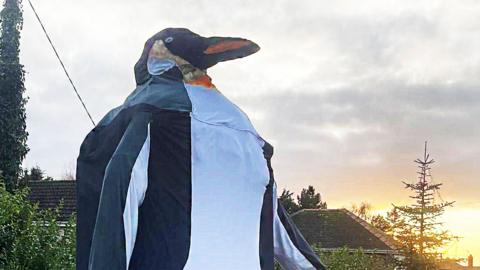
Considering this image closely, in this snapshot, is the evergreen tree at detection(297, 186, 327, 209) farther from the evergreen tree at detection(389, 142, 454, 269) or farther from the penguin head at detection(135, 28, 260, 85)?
the penguin head at detection(135, 28, 260, 85)

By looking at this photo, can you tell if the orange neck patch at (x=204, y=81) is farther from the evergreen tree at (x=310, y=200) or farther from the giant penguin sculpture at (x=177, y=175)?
the evergreen tree at (x=310, y=200)

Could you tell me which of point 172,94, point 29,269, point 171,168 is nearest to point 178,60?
point 172,94

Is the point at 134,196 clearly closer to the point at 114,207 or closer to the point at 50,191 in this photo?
the point at 114,207

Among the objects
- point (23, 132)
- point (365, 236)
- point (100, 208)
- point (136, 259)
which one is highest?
point (23, 132)

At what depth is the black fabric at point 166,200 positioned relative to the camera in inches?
64.6

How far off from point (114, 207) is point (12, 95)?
13.0 metres

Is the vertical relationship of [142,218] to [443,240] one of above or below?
below

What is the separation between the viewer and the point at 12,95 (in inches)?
550

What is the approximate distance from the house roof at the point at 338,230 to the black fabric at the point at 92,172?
16222 mm

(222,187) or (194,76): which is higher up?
(194,76)

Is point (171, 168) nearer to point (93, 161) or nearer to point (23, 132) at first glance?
point (93, 161)

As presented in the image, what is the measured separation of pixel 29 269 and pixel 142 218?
212 centimetres

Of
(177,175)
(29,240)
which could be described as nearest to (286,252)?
(177,175)

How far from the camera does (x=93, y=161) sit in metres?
1.76
